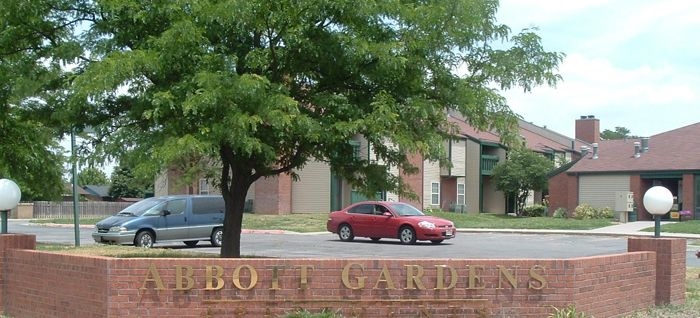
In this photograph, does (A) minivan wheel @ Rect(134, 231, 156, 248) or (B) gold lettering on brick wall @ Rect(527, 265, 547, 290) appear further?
(A) minivan wheel @ Rect(134, 231, 156, 248)

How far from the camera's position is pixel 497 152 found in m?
58.5

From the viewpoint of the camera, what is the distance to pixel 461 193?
5419 centimetres

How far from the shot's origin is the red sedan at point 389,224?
1051 inches

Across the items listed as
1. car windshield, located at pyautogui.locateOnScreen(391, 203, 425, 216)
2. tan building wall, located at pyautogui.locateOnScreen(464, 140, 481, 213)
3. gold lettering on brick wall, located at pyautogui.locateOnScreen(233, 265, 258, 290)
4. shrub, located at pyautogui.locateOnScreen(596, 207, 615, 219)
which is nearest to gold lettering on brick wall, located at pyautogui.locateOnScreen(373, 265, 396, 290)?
gold lettering on brick wall, located at pyautogui.locateOnScreen(233, 265, 258, 290)

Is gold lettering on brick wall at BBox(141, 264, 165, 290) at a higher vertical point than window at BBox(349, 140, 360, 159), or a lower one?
lower

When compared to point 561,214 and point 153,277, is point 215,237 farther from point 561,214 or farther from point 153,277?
point 561,214

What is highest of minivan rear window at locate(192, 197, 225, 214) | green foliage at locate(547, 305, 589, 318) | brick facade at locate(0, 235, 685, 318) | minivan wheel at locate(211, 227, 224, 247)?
minivan rear window at locate(192, 197, 225, 214)

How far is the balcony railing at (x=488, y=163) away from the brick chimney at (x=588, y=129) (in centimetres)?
1666

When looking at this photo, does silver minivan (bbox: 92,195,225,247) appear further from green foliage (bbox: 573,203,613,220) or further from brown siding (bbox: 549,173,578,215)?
brown siding (bbox: 549,173,578,215)

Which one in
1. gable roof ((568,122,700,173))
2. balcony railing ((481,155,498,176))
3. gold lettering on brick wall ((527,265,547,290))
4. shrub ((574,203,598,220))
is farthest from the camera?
balcony railing ((481,155,498,176))

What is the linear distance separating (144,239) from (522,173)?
106 feet

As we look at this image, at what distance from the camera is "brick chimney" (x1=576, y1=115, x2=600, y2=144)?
69.8 m

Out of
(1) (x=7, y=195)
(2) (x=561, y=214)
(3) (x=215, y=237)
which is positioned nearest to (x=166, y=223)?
(3) (x=215, y=237)

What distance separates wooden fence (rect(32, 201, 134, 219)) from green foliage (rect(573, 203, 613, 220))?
27949 millimetres
